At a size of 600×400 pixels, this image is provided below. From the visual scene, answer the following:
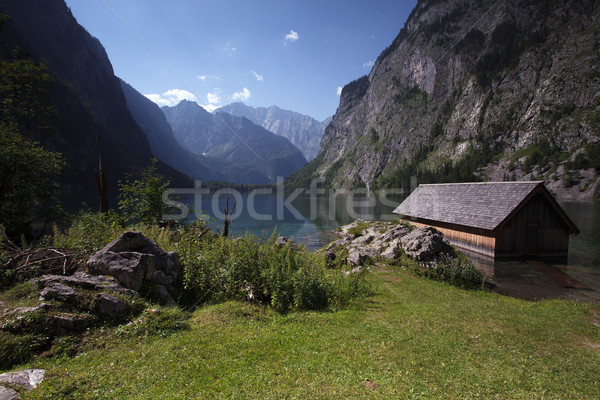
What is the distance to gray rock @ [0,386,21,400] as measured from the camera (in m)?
3.74

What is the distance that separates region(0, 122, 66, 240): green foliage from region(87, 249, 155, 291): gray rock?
10353 mm

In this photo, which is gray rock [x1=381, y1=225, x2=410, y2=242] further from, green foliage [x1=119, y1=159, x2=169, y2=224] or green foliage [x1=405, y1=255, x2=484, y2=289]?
green foliage [x1=119, y1=159, x2=169, y2=224]

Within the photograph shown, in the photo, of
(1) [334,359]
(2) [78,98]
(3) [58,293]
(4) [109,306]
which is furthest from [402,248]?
(2) [78,98]

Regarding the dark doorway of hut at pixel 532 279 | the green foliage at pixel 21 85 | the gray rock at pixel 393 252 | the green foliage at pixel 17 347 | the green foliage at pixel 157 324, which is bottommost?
the dark doorway of hut at pixel 532 279

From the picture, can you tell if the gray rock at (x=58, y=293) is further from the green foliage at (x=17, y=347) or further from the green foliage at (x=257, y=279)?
the green foliage at (x=257, y=279)

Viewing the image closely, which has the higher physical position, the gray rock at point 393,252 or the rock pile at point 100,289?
the rock pile at point 100,289

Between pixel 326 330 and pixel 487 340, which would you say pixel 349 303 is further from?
pixel 487 340

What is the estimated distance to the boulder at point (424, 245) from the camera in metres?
17.9

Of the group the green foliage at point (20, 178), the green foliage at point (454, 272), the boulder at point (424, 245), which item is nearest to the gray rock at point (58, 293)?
the green foliage at point (20, 178)

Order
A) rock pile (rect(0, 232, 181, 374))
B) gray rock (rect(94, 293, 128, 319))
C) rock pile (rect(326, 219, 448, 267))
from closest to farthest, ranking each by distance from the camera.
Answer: rock pile (rect(0, 232, 181, 374))
gray rock (rect(94, 293, 128, 319))
rock pile (rect(326, 219, 448, 267))

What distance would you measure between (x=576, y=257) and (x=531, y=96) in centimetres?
16903

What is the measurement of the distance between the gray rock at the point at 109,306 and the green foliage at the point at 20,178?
40.9ft

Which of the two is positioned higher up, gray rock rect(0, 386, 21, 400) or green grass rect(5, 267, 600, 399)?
gray rock rect(0, 386, 21, 400)

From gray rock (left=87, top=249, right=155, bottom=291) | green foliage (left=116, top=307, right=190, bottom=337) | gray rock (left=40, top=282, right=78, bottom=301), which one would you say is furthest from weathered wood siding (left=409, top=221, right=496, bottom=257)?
gray rock (left=40, top=282, right=78, bottom=301)
